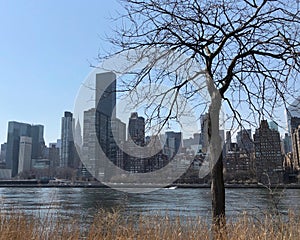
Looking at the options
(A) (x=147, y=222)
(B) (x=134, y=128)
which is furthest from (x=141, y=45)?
(A) (x=147, y=222)

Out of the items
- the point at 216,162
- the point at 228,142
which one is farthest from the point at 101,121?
the point at 216,162

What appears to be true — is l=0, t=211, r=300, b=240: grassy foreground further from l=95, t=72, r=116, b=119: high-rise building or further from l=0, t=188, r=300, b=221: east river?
l=95, t=72, r=116, b=119: high-rise building

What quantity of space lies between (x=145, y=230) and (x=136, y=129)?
1.28m

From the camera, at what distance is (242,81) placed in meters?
4.80

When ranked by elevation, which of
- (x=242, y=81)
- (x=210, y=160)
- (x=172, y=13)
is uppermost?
(x=172, y=13)

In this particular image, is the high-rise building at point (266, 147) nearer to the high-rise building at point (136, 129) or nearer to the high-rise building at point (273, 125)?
the high-rise building at point (273, 125)

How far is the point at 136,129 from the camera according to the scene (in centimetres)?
459

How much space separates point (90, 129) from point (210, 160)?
8.69 ft

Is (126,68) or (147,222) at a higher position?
(126,68)

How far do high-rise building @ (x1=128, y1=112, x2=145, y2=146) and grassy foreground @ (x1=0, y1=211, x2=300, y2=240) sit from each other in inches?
39.0

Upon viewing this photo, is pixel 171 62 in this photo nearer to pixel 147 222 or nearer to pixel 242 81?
pixel 242 81

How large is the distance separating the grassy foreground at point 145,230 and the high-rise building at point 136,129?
3.25ft

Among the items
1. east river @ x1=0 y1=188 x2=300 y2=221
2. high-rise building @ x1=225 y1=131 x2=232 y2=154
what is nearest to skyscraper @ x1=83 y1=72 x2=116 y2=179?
east river @ x1=0 y1=188 x2=300 y2=221

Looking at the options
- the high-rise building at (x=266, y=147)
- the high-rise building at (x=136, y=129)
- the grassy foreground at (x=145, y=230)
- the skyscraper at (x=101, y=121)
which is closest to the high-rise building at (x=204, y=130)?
the high-rise building at (x=266, y=147)
